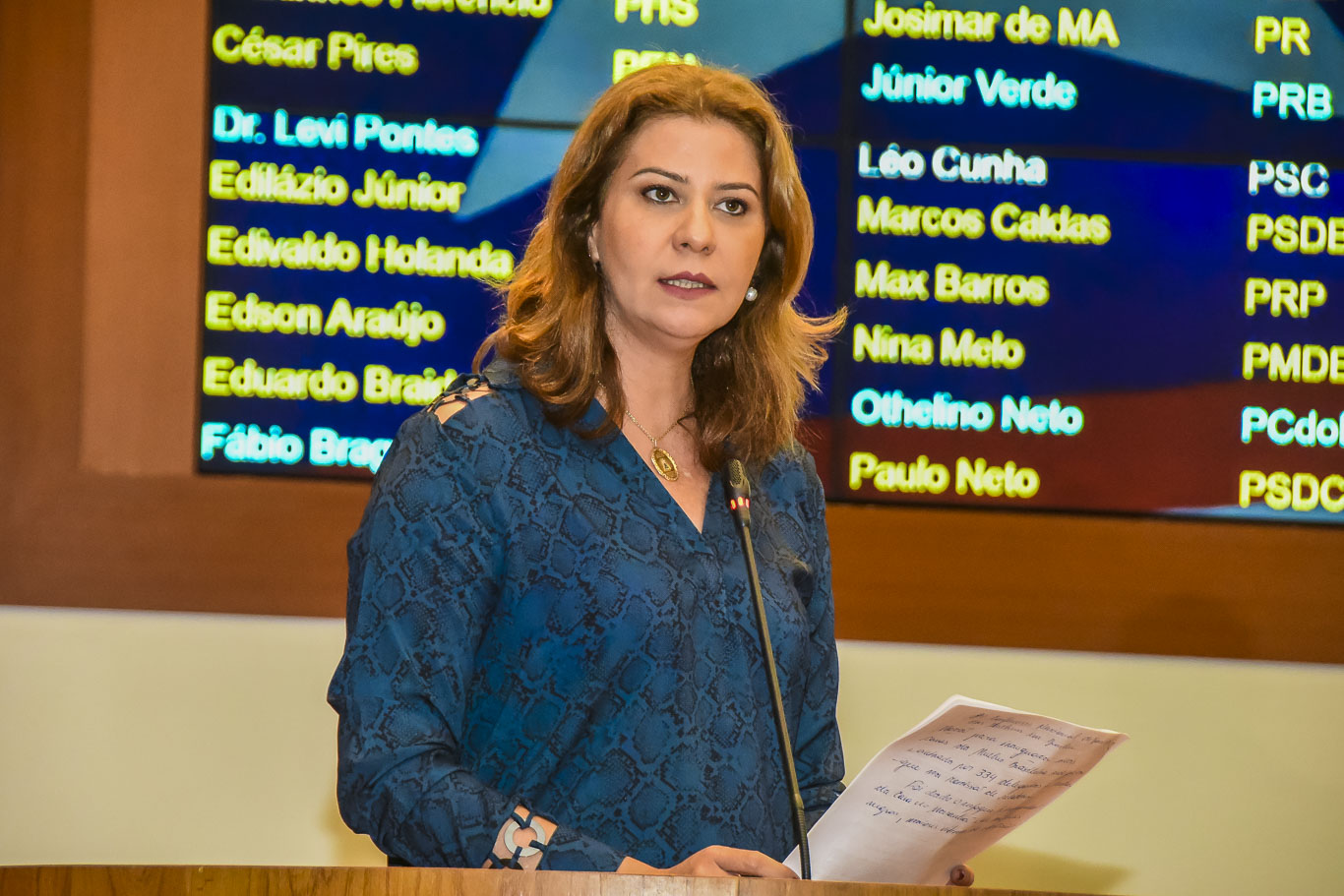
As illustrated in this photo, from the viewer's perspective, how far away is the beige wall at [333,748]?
2.88m

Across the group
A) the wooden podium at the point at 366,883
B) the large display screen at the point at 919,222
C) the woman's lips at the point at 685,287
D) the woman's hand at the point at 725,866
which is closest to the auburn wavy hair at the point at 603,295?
the woman's lips at the point at 685,287

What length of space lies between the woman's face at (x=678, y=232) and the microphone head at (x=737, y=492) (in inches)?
6.2

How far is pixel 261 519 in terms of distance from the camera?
289cm

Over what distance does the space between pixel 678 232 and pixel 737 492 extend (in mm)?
300

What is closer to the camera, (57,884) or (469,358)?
(57,884)

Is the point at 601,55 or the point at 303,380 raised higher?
the point at 601,55

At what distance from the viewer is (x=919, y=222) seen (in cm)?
293

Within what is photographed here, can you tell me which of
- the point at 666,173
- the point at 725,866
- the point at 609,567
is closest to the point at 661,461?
the point at 609,567

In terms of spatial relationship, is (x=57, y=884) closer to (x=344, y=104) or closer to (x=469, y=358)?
(x=469, y=358)

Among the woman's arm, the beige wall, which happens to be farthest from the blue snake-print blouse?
the beige wall

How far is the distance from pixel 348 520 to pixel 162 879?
2077 millimetres

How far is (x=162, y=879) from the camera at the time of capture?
0.87 m

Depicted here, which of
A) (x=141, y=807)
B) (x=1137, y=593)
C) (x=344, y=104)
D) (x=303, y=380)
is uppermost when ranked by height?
(x=344, y=104)

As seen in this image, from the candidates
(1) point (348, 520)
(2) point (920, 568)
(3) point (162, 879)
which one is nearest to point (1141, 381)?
(2) point (920, 568)
